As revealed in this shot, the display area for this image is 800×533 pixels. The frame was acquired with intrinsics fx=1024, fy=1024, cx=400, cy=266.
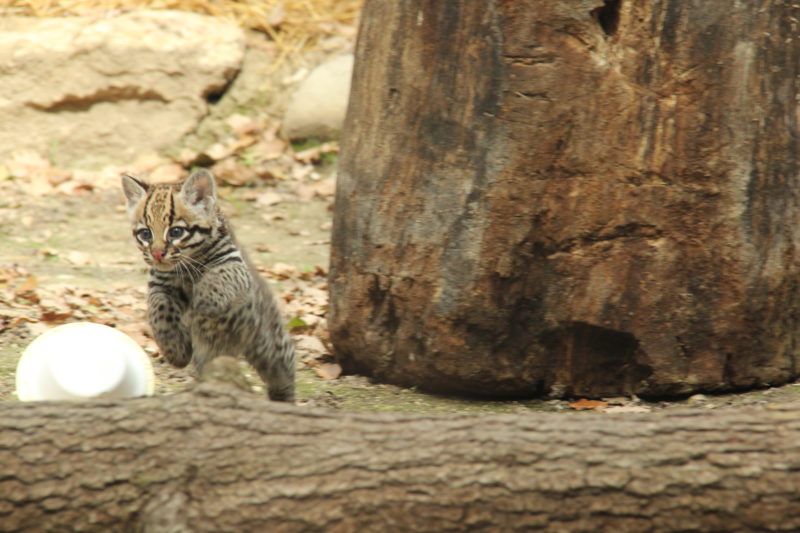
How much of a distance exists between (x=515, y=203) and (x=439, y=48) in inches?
37.4

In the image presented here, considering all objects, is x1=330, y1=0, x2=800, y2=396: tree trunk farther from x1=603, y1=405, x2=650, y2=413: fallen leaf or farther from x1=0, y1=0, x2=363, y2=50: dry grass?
x1=0, y1=0, x2=363, y2=50: dry grass

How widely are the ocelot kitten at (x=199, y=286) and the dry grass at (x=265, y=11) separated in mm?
7323

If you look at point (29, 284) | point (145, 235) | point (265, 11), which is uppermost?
point (265, 11)

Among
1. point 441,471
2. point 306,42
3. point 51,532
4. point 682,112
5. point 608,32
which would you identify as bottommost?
point 51,532

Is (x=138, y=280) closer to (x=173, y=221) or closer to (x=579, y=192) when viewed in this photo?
(x=173, y=221)

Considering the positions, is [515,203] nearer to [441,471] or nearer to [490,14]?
[490,14]

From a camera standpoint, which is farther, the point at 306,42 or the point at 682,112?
the point at 306,42

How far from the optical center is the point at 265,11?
12836mm

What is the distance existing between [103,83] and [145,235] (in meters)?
6.93

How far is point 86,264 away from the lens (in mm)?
8938

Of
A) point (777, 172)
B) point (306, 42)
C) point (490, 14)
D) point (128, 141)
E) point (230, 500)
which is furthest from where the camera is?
point (306, 42)

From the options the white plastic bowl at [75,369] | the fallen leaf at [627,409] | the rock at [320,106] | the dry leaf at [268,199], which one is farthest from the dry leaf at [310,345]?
the rock at [320,106]

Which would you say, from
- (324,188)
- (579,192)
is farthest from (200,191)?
(324,188)

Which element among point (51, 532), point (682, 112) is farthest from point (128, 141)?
point (51, 532)
